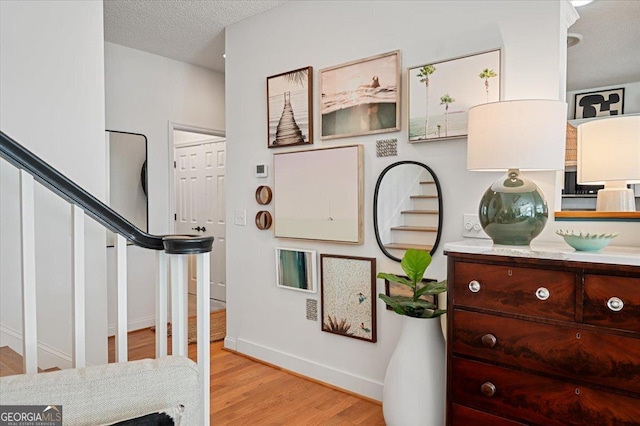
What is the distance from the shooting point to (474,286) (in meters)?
1.80

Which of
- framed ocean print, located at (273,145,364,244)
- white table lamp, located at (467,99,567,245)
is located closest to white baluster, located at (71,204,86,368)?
white table lamp, located at (467,99,567,245)

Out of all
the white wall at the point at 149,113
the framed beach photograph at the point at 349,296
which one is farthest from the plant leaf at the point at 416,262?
the white wall at the point at 149,113

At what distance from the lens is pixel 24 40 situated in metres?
2.13

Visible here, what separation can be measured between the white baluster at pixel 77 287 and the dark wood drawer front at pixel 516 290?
1451mm

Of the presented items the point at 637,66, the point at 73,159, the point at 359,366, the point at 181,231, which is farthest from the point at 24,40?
the point at 181,231

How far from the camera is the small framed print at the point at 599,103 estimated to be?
6.25ft

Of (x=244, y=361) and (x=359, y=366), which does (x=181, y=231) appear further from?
(x=359, y=366)

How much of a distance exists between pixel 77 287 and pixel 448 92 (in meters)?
1.99

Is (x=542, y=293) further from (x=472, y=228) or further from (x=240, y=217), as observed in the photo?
(x=240, y=217)

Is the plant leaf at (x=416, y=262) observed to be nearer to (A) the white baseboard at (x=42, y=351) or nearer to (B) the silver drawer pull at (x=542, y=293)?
(B) the silver drawer pull at (x=542, y=293)

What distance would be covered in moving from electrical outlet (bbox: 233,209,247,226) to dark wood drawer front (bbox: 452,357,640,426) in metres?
2.14

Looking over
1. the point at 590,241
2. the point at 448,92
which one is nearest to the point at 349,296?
the point at 448,92

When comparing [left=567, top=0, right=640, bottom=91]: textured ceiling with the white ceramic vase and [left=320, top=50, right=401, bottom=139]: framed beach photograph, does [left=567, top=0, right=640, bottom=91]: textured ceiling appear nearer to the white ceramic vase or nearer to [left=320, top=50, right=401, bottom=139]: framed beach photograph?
[left=320, top=50, right=401, bottom=139]: framed beach photograph

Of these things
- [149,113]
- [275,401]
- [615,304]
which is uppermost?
[149,113]
